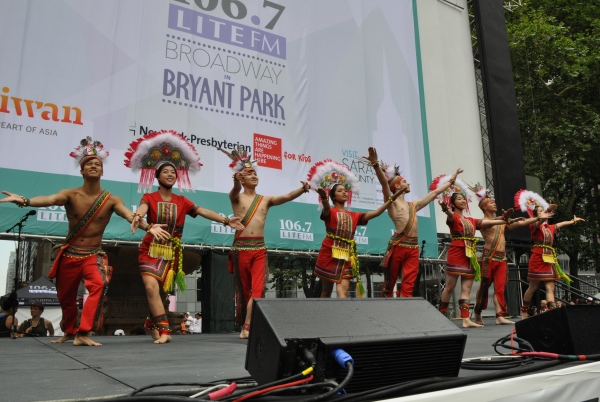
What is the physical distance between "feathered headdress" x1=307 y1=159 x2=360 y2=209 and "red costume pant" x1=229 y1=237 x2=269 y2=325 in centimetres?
99

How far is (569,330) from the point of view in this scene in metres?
2.70

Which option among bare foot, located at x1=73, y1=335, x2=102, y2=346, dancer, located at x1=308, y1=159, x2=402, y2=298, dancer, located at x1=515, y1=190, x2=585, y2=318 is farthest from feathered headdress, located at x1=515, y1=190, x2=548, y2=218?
bare foot, located at x1=73, y1=335, x2=102, y2=346

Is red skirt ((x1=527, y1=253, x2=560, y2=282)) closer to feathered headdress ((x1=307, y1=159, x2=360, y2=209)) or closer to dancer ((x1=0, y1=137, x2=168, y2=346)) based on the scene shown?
feathered headdress ((x1=307, y1=159, x2=360, y2=209))

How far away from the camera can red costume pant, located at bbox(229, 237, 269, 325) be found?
5.14 metres

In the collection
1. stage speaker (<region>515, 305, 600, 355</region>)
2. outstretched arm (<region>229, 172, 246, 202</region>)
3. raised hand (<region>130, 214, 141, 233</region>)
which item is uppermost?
outstretched arm (<region>229, 172, 246, 202</region>)

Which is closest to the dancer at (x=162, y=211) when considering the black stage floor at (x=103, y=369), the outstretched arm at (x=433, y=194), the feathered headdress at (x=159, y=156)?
the feathered headdress at (x=159, y=156)

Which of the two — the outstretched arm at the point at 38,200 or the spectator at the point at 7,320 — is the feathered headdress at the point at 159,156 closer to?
the outstretched arm at the point at 38,200

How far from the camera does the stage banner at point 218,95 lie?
20.6 ft

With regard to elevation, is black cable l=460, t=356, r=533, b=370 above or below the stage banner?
below

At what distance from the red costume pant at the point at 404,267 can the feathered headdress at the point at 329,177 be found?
0.83 meters

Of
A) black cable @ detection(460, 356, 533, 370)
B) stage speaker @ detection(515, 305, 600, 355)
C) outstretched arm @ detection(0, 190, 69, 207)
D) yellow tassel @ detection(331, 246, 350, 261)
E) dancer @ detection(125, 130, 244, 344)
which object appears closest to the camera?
black cable @ detection(460, 356, 533, 370)

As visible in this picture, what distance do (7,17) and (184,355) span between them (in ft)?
16.1

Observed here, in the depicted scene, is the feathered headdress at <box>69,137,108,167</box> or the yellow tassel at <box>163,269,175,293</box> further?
the yellow tassel at <box>163,269,175,293</box>

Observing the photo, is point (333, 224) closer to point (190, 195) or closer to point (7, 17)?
point (190, 195)
